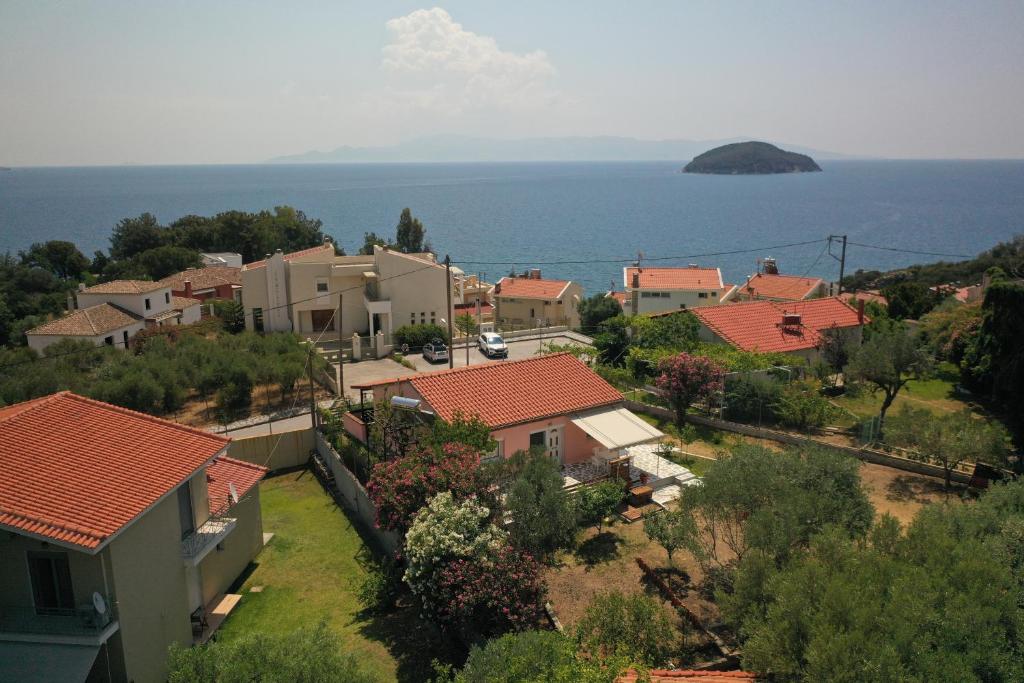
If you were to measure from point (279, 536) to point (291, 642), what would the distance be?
10933mm

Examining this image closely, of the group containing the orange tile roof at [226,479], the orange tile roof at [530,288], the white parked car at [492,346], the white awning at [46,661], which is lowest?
the white parked car at [492,346]

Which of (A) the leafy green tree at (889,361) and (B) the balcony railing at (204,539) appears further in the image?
(A) the leafy green tree at (889,361)

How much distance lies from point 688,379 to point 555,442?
20.6 ft

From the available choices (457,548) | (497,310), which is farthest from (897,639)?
(497,310)

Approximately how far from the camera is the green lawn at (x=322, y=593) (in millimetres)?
14734

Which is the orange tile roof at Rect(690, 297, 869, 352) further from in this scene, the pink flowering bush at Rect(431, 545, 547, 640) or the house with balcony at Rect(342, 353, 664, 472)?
the pink flowering bush at Rect(431, 545, 547, 640)

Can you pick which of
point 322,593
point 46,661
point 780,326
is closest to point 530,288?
point 780,326

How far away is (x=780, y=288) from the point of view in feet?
171

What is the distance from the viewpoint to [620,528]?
19375 millimetres

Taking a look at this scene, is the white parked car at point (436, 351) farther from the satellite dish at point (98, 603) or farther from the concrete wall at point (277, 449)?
the satellite dish at point (98, 603)

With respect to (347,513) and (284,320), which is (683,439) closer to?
(347,513)

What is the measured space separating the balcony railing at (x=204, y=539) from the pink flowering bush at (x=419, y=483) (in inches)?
138

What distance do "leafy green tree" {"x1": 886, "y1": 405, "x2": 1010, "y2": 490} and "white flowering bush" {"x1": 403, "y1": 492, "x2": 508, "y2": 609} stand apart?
1306cm

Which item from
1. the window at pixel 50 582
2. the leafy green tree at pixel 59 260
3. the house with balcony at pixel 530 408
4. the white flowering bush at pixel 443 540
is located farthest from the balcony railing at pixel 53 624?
the leafy green tree at pixel 59 260
